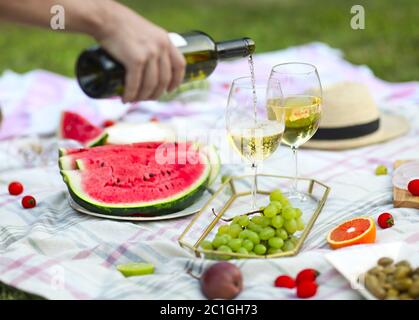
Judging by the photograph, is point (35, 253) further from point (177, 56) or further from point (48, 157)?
point (48, 157)

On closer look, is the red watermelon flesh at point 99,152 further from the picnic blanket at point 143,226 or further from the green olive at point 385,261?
the green olive at point 385,261

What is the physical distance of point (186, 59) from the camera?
2727mm

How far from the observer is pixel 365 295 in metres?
2.09

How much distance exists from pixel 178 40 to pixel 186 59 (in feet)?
0.32

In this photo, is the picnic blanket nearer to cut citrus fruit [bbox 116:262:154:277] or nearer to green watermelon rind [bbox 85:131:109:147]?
cut citrus fruit [bbox 116:262:154:277]

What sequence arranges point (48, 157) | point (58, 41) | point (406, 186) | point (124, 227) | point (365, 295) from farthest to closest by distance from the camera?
point (58, 41)
point (48, 157)
point (406, 186)
point (124, 227)
point (365, 295)

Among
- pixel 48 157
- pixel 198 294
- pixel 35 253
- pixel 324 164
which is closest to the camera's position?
pixel 198 294

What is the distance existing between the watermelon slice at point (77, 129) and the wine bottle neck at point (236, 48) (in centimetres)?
110

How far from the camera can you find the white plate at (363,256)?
2.21 meters

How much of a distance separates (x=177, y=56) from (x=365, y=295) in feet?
3.19

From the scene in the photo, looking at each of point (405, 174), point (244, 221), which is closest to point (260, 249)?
point (244, 221)

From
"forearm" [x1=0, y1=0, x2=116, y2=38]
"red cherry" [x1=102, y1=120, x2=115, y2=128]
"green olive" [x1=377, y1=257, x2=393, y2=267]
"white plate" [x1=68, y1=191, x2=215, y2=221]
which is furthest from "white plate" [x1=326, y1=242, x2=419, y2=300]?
"red cherry" [x1=102, y1=120, x2=115, y2=128]
